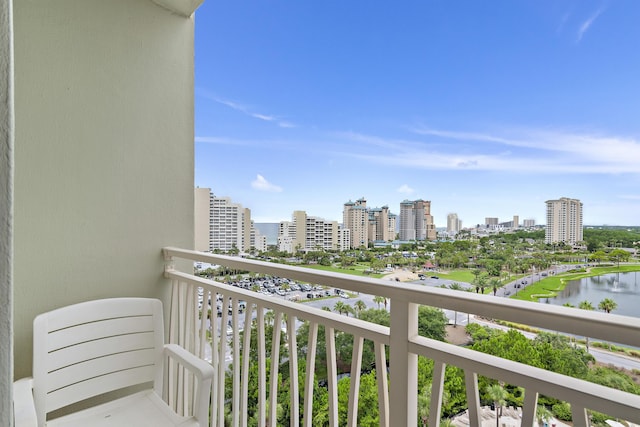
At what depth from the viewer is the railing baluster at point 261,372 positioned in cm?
155

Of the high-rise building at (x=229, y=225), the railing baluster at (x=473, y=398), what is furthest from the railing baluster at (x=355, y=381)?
the high-rise building at (x=229, y=225)

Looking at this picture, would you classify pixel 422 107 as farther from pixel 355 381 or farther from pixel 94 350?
pixel 94 350

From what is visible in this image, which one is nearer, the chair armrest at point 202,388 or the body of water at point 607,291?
the body of water at point 607,291

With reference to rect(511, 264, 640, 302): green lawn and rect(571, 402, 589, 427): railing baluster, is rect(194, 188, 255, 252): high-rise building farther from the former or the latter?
rect(571, 402, 589, 427): railing baluster

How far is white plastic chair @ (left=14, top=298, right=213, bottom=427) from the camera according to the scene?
1494 millimetres

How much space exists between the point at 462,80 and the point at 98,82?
2248 millimetres

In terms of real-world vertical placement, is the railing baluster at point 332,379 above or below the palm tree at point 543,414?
below

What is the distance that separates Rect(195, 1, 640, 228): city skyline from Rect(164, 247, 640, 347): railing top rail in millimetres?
811

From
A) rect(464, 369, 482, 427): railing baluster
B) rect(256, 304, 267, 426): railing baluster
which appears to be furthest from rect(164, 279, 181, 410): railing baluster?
rect(464, 369, 482, 427): railing baluster

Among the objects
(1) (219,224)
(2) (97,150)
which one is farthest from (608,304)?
(2) (97,150)

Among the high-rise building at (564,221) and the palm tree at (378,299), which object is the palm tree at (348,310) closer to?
the palm tree at (378,299)

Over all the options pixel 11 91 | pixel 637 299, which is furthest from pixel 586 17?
pixel 11 91

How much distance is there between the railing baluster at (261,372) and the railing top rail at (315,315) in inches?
3.1

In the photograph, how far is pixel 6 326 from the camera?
0.29m
